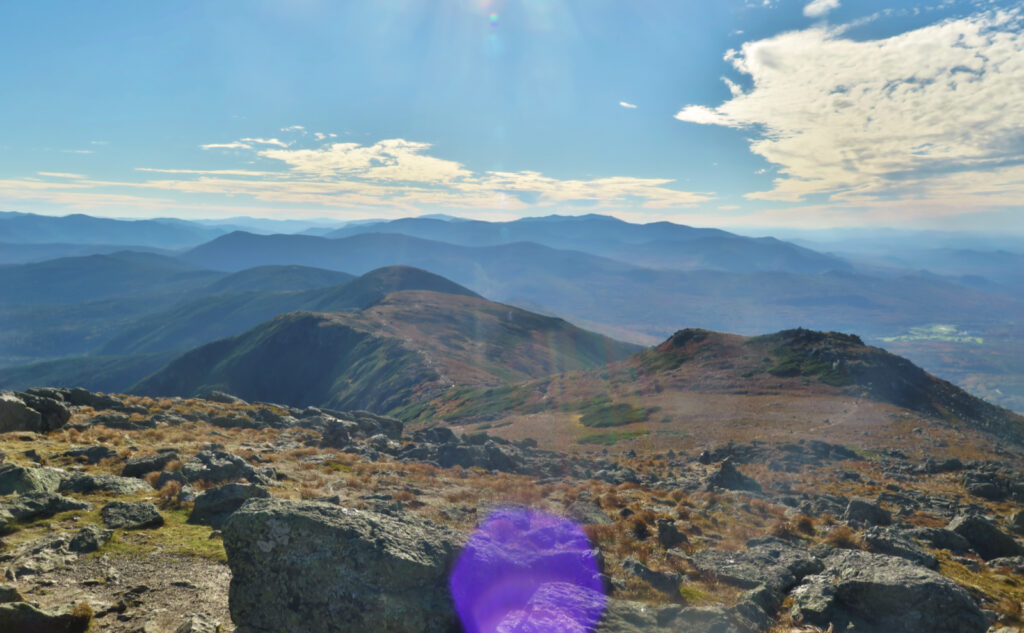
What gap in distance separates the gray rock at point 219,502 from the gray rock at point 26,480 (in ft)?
14.5

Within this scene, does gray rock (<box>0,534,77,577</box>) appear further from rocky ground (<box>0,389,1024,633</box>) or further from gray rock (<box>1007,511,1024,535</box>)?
gray rock (<box>1007,511,1024,535</box>)

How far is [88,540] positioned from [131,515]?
1.93 m

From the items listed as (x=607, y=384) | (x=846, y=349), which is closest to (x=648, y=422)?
(x=607, y=384)

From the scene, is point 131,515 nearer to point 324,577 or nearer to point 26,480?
point 26,480

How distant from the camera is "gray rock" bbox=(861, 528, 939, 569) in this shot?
15289 mm

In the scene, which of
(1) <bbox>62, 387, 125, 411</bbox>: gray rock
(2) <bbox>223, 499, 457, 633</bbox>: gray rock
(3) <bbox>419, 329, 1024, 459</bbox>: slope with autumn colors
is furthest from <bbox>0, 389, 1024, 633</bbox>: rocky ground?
(3) <bbox>419, 329, 1024, 459</bbox>: slope with autumn colors

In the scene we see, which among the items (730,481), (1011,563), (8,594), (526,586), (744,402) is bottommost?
(744,402)

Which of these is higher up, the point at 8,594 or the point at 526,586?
the point at 526,586

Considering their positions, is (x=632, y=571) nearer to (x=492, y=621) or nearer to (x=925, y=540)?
(x=492, y=621)

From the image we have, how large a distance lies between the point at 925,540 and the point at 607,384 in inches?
4272

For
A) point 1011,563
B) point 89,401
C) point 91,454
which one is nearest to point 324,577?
point 91,454

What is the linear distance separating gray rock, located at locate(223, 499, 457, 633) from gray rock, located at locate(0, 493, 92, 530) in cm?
896

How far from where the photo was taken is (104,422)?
26.3 m

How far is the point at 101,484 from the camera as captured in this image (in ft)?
51.8
